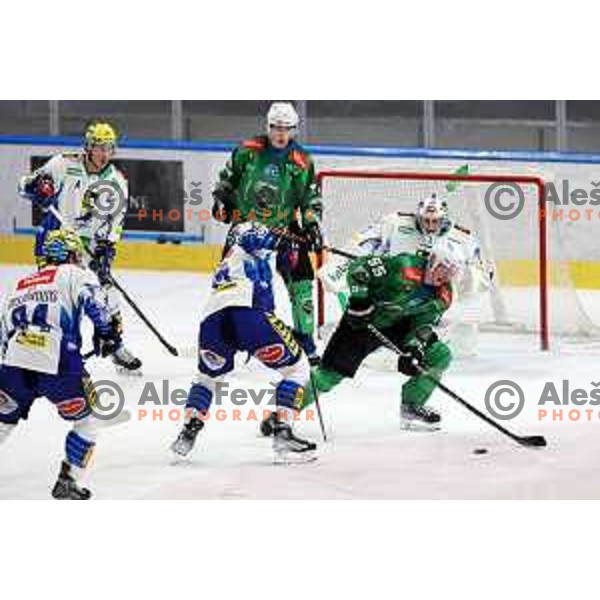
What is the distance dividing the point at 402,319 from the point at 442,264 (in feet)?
0.59

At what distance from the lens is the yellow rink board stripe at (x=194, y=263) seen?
7.65 meters

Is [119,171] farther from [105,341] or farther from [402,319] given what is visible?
[105,341]

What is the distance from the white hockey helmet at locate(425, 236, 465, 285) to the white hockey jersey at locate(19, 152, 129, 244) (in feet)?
2.96

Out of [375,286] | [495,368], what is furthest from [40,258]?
[495,368]

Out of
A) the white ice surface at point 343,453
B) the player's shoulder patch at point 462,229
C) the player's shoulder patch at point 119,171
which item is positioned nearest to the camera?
the white ice surface at point 343,453

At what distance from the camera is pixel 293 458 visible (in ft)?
22.2

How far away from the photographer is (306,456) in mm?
6801

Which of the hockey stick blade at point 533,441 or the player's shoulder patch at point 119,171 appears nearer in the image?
the hockey stick blade at point 533,441

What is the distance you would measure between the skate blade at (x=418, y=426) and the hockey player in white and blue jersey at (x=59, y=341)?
912 millimetres

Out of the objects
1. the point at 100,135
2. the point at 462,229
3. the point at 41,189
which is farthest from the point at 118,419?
the point at 462,229

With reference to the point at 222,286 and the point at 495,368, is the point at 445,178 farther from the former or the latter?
the point at 222,286

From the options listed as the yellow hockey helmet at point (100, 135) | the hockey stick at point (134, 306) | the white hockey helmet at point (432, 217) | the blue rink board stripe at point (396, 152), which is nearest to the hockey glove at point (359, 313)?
the white hockey helmet at point (432, 217)

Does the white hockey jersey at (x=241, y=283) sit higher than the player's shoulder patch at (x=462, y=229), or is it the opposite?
the player's shoulder patch at (x=462, y=229)

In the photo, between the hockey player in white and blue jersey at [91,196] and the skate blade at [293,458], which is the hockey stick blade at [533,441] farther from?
the hockey player in white and blue jersey at [91,196]
